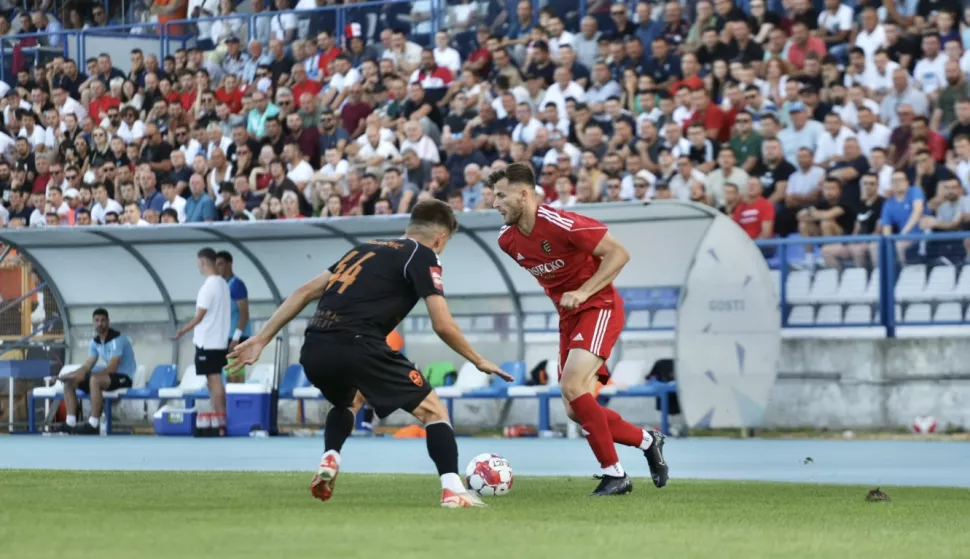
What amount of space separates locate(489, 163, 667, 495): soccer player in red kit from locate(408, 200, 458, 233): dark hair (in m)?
1.07

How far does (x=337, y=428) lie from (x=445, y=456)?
0.79m

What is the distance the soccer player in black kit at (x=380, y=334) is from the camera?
9516 millimetres

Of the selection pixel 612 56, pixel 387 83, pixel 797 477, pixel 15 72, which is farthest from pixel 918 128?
pixel 15 72

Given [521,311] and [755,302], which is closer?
[755,302]

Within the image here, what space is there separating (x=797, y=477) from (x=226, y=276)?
10415mm

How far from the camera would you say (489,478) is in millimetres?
10578

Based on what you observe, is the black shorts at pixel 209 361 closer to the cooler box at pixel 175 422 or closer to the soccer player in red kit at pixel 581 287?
the cooler box at pixel 175 422

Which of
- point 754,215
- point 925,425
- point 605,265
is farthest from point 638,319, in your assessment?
point 605,265

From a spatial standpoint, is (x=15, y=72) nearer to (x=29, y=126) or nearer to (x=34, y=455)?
(x=29, y=126)

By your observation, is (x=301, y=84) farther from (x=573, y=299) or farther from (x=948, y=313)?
(x=573, y=299)

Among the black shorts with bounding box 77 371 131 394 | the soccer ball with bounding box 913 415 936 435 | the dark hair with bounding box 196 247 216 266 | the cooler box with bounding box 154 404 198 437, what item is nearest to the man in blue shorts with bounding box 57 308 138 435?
the black shorts with bounding box 77 371 131 394

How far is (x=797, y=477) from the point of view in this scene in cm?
1322

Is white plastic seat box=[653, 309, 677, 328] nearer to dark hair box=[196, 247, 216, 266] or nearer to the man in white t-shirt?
the man in white t-shirt

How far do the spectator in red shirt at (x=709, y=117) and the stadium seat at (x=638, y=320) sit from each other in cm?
238
